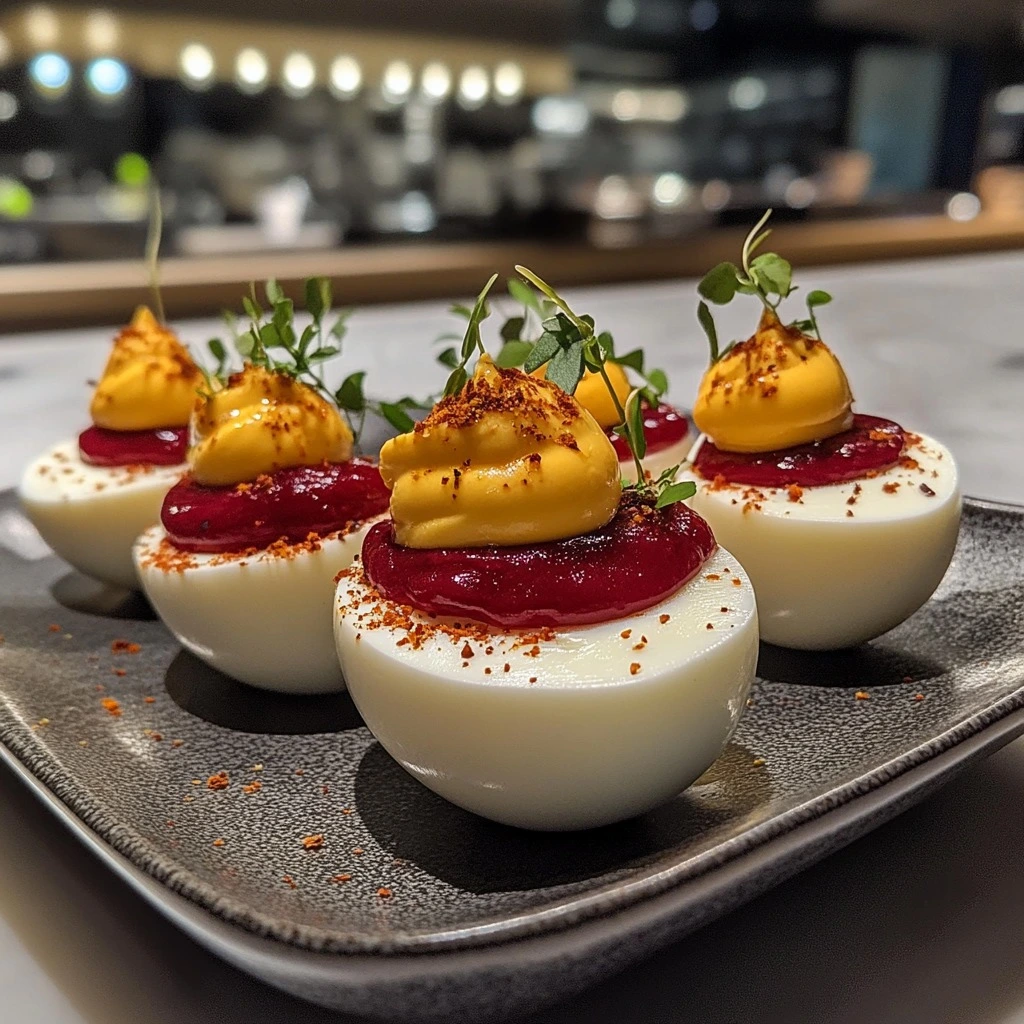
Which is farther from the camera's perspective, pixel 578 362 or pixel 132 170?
pixel 132 170

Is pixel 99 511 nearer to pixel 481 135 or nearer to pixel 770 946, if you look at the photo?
pixel 770 946

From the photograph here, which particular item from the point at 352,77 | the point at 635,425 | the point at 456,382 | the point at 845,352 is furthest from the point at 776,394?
the point at 352,77

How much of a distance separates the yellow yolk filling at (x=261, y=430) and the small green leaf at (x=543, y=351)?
Result: 1.29ft

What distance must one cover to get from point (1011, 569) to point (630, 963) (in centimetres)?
103

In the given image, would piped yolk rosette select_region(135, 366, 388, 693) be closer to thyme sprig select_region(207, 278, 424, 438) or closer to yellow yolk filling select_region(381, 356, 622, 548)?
thyme sprig select_region(207, 278, 424, 438)

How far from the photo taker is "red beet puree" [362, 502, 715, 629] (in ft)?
3.46

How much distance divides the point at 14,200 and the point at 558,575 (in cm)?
670

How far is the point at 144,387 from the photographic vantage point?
182cm

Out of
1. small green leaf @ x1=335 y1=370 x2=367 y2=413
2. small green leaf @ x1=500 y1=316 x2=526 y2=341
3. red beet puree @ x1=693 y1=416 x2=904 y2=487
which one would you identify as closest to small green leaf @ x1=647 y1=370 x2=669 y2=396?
small green leaf @ x1=500 y1=316 x2=526 y2=341

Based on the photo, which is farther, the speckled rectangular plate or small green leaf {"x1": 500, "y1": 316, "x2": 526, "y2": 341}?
small green leaf {"x1": 500, "y1": 316, "x2": 526, "y2": 341}

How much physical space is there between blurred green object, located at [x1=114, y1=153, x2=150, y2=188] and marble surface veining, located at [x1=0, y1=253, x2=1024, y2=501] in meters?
2.52

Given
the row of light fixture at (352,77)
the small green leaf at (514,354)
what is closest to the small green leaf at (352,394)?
the small green leaf at (514,354)

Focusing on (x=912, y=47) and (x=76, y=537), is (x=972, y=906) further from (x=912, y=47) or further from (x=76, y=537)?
(x=912, y=47)

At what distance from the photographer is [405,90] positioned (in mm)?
7781
